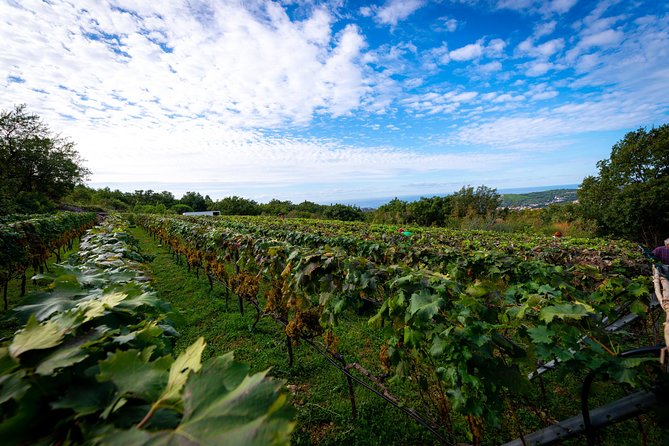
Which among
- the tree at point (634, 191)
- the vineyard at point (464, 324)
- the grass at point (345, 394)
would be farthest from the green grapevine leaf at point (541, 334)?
the tree at point (634, 191)

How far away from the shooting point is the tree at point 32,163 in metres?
34.8

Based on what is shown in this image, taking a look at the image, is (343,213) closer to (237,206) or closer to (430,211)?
(430,211)

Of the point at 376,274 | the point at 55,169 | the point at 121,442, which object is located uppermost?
the point at 55,169

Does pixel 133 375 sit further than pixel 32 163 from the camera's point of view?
No

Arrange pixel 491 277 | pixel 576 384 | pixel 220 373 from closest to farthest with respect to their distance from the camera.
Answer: pixel 220 373
pixel 576 384
pixel 491 277

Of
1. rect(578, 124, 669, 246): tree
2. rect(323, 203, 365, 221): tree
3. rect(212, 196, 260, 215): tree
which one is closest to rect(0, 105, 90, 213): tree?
rect(212, 196, 260, 215): tree

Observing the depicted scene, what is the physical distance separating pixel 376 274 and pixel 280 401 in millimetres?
2246

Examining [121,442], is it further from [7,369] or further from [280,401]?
[7,369]

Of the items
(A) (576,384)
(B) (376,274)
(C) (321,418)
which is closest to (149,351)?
(B) (376,274)

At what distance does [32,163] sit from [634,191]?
228ft

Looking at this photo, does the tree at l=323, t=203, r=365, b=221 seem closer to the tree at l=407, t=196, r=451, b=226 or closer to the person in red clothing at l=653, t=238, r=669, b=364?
the tree at l=407, t=196, r=451, b=226

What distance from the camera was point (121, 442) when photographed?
1.69 feet

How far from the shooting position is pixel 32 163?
124 feet

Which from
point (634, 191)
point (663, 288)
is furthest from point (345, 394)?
point (634, 191)
